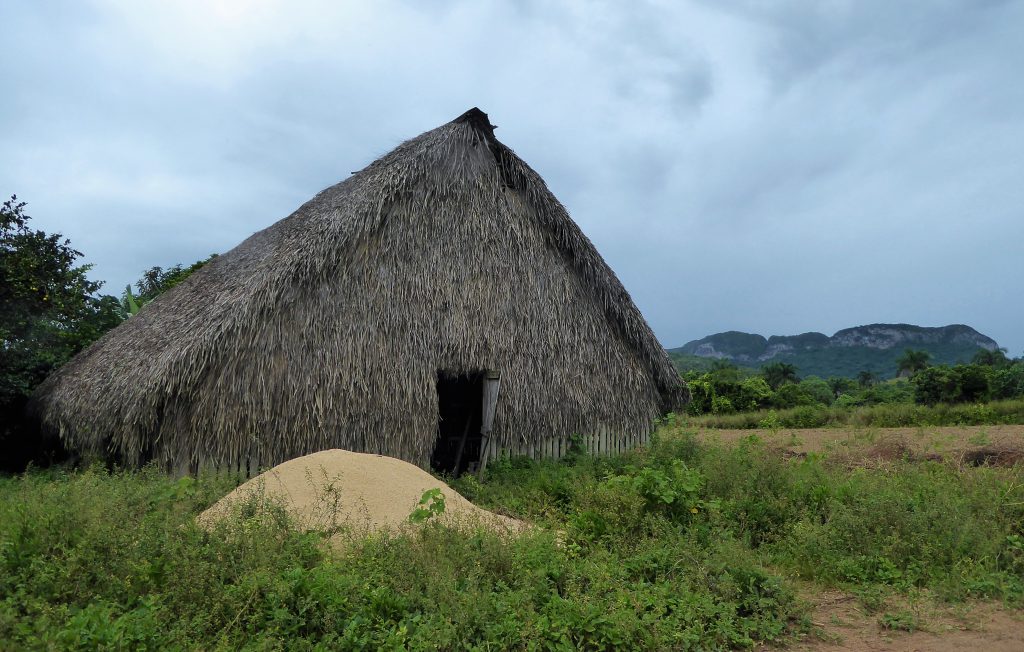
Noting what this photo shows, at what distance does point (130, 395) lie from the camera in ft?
20.6

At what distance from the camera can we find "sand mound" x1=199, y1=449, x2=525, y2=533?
175 inches

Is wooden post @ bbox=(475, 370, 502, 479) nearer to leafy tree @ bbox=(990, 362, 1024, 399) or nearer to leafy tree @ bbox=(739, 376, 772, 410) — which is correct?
leafy tree @ bbox=(739, 376, 772, 410)

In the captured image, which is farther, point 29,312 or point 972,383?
point 972,383

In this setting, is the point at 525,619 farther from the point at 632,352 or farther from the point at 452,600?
the point at 632,352

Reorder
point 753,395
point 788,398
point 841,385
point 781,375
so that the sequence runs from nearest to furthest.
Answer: point 788,398
point 753,395
point 781,375
point 841,385

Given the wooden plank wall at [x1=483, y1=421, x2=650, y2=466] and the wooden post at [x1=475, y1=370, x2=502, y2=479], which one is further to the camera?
the wooden plank wall at [x1=483, y1=421, x2=650, y2=466]

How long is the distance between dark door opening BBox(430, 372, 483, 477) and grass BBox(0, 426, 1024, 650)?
3629 mm

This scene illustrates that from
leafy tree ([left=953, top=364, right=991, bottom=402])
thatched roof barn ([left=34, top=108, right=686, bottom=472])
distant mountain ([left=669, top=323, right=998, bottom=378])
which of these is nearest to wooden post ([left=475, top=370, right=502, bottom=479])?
thatched roof barn ([left=34, top=108, right=686, bottom=472])

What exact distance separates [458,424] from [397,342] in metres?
3.19

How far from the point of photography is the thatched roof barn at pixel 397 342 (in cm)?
620

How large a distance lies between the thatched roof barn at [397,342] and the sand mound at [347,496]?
1251 mm

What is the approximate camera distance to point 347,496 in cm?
480

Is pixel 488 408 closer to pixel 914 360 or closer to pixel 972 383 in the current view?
pixel 972 383

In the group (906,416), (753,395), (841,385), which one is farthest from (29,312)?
(841,385)
